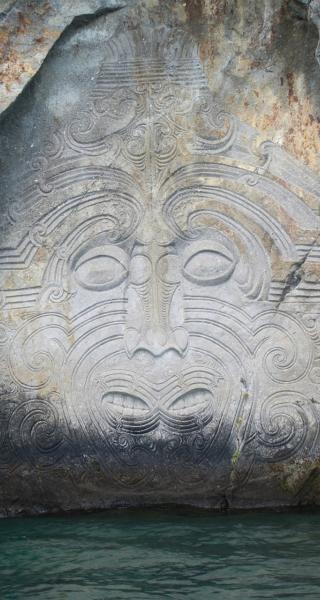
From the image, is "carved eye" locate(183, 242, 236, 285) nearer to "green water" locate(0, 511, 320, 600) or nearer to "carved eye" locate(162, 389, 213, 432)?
"carved eye" locate(162, 389, 213, 432)

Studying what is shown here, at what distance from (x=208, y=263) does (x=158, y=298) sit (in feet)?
1.03

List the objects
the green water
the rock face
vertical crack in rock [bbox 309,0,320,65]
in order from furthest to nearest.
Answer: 1. the rock face
2. vertical crack in rock [bbox 309,0,320,65]
3. the green water

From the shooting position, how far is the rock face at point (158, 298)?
6.30m

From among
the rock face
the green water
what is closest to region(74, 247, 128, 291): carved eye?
the rock face

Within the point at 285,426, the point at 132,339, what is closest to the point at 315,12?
the point at 132,339

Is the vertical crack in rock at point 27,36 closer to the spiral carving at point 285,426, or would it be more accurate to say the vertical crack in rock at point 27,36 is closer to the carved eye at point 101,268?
the carved eye at point 101,268

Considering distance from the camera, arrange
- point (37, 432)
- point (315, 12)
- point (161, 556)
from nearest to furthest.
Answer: point (161, 556), point (315, 12), point (37, 432)

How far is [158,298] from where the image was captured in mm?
6359

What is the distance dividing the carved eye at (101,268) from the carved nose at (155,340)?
0.27 metres

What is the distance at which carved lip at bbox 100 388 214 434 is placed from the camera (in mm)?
6336

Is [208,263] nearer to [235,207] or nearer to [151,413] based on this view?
[235,207]

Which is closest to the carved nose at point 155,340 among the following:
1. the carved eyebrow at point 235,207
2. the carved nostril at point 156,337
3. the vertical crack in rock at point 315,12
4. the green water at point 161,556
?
the carved nostril at point 156,337

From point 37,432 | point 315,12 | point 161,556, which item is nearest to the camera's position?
point 161,556

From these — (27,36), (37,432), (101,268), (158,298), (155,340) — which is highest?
(27,36)
